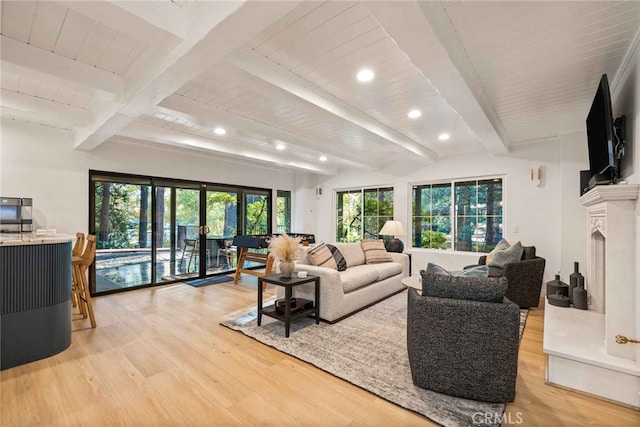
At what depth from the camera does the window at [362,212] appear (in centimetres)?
680

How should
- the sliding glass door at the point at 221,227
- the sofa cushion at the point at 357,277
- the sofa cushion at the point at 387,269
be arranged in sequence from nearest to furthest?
the sofa cushion at the point at 357,277 < the sofa cushion at the point at 387,269 < the sliding glass door at the point at 221,227

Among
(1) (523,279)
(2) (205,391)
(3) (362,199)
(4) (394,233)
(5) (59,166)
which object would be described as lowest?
(2) (205,391)

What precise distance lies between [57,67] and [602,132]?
4.47m

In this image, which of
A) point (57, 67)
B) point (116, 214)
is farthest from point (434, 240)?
point (57, 67)

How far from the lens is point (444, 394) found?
6.66 feet

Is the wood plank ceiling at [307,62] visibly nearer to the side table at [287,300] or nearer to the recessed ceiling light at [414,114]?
the recessed ceiling light at [414,114]

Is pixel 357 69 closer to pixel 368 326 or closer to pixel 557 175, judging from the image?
pixel 368 326

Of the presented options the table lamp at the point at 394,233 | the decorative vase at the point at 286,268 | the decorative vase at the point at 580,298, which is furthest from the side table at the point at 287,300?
the decorative vase at the point at 580,298

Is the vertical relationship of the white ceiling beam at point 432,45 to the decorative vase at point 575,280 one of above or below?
above

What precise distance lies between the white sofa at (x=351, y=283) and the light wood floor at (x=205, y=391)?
0.90 metres

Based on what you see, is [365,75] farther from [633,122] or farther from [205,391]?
[205,391]

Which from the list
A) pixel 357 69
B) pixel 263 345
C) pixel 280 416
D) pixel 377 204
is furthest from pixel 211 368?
pixel 377 204

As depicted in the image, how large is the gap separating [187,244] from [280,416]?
457cm

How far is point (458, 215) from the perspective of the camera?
5684mm
